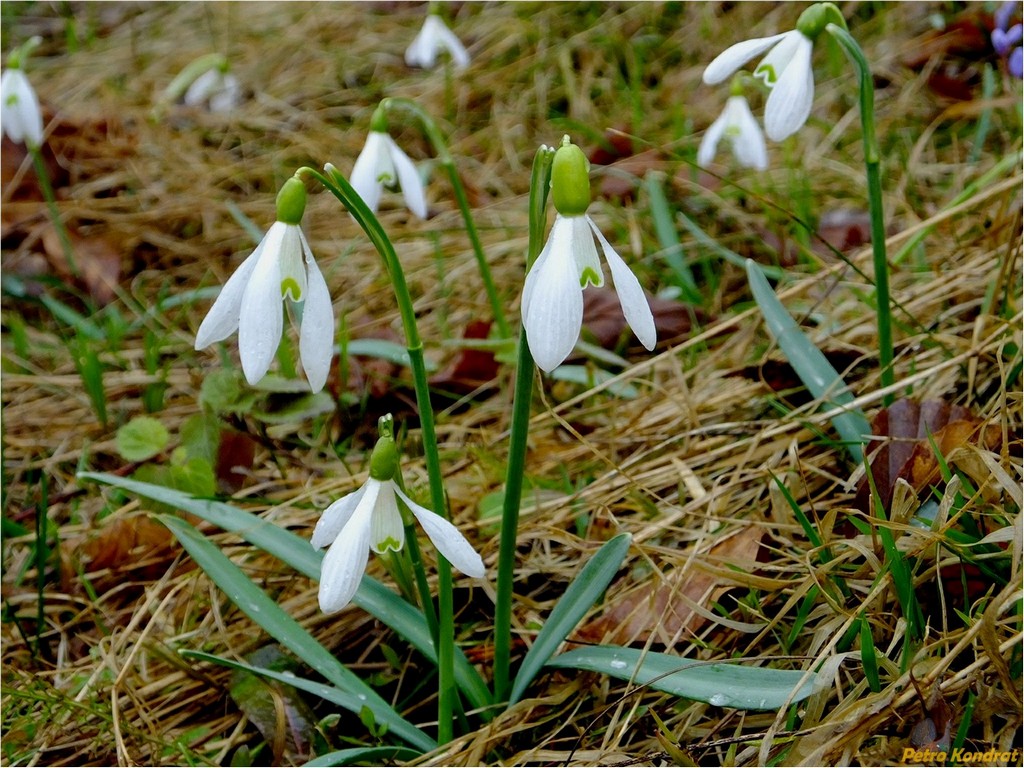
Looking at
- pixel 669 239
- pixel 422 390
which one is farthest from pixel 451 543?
pixel 669 239

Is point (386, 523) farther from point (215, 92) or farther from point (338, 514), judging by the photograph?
point (215, 92)

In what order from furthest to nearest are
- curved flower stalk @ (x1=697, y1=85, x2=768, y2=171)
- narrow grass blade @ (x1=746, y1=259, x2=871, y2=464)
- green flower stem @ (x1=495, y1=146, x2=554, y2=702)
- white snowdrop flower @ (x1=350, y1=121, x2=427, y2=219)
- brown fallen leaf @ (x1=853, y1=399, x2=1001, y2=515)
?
curved flower stalk @ (x1=697, y1=85, x2=768, y2=171) → white snowdrop flower @ (x1=350, y1=121, x2=427, y2=219) → narrow grass blade @ (x1=746, y1=259, x2=871, y2=464) → brown fallen leaf @ (x1=853, y1=399, x2=1001, y2=515) → green flower stem @ (x1=495, y1=146, x2=554, y2=702)

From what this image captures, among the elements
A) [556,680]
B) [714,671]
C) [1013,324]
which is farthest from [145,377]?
[1013,324]

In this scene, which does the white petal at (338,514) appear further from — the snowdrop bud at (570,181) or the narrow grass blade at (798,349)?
the narrow grass blade at (798,349)

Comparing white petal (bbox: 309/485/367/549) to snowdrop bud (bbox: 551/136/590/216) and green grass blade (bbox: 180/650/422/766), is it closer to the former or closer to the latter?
green grass blade (bbox: 180/650/422/766)

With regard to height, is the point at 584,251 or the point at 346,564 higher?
the point at 584,251

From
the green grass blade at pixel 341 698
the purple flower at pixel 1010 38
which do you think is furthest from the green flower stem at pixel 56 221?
the purple flower at pixel 1010 38

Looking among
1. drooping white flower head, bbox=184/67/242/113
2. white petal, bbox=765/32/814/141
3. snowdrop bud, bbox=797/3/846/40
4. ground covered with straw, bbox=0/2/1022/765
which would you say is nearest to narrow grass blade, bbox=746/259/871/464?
ground covered with straw, bbox=0/2/1022/765
